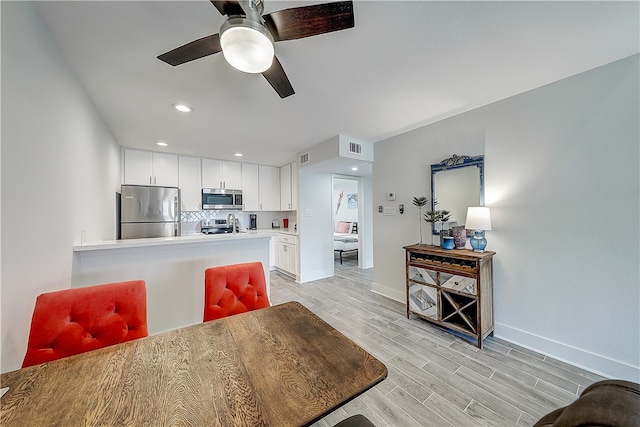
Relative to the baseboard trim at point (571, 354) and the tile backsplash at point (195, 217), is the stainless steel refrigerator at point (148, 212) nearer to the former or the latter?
the tile backsplash at point (195, 217)

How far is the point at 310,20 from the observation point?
44.4 inches

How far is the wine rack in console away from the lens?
2234mm

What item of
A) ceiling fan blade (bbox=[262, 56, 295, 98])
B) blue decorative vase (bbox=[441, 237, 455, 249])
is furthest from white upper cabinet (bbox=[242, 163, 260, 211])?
blue decorative vase (bbox=[441, 237, 455, 249])

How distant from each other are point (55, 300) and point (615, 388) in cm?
199

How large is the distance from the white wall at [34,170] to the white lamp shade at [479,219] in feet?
10.6

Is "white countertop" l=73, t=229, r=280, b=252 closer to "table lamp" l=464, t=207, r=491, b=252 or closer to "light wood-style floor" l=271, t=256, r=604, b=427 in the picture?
"light wood-style floor" l=271, t=256, r=604, b=427

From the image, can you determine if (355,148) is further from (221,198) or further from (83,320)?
(83,320)

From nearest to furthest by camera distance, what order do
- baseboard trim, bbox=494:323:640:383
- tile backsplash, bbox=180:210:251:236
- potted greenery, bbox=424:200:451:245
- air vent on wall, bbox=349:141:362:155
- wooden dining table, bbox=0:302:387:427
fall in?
1. wooden dining table, bbox=0:302:387:427
2. baseboard trim, bbox=494:323:640:383
3. potted greenery, bbox=424:200:451:245
4. air vent on wall, bbox=349:141:362:155
5. tile backsplash, bbox=180:210:251:236

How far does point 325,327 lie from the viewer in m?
1.21

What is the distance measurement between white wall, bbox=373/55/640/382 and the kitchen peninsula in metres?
2.77

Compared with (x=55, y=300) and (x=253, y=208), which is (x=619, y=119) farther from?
(x=253, y=208)

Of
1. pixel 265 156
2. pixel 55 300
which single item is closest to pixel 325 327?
pixel 55 300

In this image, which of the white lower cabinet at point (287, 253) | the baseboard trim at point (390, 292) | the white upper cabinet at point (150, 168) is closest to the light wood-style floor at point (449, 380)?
the baseboard trim at point (390, 292)

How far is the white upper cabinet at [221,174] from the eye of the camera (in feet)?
14.7
